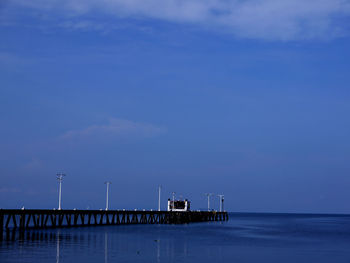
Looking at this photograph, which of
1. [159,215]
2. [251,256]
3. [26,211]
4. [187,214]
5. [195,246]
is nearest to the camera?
[251,256]

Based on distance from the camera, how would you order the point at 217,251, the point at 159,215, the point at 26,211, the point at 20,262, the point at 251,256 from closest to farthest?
1. the point at 20,262
2. the point at 251,256
3. the point at 217,251
4. the point at 26,211
5. the point at 159,215

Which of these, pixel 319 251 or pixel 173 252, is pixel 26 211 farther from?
pixel 319 251

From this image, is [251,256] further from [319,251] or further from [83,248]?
[83,248]

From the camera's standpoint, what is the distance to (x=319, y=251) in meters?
68.8

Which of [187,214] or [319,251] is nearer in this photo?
[319,251]

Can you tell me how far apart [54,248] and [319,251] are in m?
33.1

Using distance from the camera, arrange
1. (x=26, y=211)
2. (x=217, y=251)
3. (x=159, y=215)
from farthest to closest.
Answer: (x=159, y=215) → (x=26, y=211) → (x=217, y=251)

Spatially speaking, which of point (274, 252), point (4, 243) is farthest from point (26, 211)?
point (274, 252)

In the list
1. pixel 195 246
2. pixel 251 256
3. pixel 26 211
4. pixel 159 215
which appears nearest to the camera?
pixel 251 256

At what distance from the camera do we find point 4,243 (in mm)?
63812

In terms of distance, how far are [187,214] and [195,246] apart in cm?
8092

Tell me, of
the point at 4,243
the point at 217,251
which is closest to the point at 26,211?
the point at 4,243

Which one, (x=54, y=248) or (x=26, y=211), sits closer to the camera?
(x=54, y=248)

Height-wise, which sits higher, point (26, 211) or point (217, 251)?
point (26, 211)
